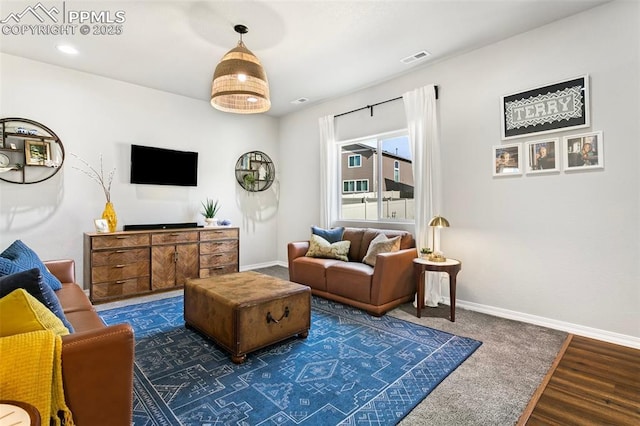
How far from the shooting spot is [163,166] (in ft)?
15.5

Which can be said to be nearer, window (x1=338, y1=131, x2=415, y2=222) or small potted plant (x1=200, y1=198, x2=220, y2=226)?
window (x1=338, y1=131, x2=415, y2=222)

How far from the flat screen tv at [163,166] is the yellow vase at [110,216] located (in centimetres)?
53

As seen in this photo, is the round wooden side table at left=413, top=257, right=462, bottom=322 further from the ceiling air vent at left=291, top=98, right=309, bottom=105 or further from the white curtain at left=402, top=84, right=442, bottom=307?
the ceiling air vent at left=291, top=98, right=309, bottom=105

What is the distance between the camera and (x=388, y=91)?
4.40 metres

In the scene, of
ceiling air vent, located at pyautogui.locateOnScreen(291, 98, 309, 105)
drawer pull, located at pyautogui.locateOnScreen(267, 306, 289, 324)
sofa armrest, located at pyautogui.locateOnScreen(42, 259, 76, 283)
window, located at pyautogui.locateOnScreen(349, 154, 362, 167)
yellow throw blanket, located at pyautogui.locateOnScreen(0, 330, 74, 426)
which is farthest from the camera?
ceiling air vent, located at pyautogui.locateOnScreen(291, 98, 309, 105)

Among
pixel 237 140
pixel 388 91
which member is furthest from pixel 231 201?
pixel 388 91

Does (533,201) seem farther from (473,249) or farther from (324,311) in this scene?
(324,311)

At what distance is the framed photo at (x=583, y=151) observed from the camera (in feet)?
9.11

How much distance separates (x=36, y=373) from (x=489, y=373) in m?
2.52

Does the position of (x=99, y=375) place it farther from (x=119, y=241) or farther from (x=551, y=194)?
(x=551, y=194)

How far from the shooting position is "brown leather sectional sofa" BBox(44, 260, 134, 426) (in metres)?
1.18

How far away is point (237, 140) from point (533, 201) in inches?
180

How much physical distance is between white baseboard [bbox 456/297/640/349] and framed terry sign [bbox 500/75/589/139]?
6.04 feet

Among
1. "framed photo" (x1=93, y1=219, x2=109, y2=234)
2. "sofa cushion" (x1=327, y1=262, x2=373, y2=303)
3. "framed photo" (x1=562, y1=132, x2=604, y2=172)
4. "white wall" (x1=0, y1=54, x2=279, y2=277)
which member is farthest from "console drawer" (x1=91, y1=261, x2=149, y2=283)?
"framed photo" (x1=562, y1=132, x2=604, y2=172)
